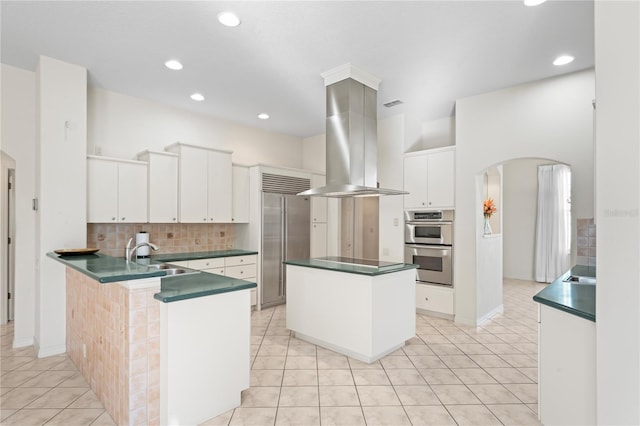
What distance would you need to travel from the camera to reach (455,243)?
174 inches

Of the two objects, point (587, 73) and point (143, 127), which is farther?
point (143, 127)

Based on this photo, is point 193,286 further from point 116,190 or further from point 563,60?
point 563,60

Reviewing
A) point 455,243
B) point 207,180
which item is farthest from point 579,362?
point 207,180

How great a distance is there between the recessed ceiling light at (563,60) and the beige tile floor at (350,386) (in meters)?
2.97

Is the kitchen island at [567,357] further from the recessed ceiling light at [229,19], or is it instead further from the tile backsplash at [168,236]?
the tile backsplash at [168,236]

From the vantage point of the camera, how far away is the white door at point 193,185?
14.6ft

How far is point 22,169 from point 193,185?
69.8 inches

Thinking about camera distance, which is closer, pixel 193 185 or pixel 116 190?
pixel 116 190

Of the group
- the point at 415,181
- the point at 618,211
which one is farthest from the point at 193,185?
the point at 618,211

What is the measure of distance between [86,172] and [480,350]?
4.66 m

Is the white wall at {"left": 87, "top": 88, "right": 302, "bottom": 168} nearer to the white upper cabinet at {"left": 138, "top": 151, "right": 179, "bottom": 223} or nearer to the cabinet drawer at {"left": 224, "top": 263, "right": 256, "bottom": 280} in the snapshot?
the white upper cabinet at {"left": 138, "top": 151, "right": 179, "bottom": 223}

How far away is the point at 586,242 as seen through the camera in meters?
3.46

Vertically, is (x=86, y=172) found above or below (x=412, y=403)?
above

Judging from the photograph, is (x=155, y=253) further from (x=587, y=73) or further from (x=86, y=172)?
(x=587, y=73)
